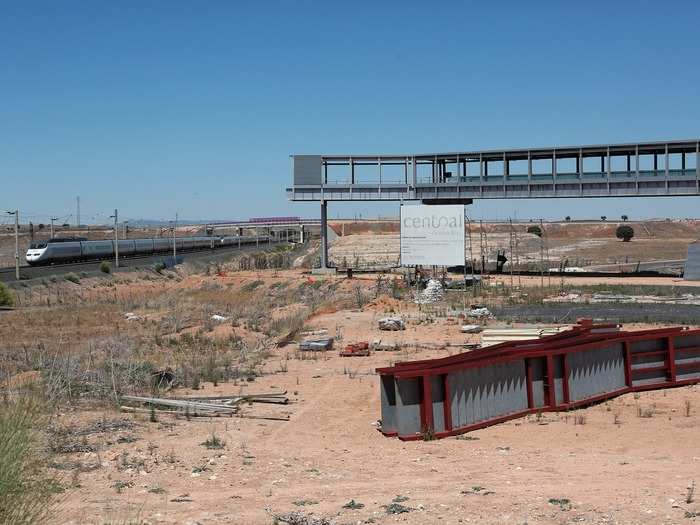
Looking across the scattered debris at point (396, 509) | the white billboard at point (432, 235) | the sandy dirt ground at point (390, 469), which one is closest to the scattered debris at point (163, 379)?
the sandy dirt ground at point (390, 469)

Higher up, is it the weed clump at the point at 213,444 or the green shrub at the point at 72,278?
the green shrub at the point at 72,278

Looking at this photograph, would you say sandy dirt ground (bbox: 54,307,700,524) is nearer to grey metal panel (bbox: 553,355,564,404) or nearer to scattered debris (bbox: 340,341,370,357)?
grey metal panel (bbox: 553,355,564,404)

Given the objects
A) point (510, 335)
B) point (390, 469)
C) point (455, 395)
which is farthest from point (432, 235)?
point (390, 469)

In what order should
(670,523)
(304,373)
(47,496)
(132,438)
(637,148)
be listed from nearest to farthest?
(47,496) < (670,523) < (132,438) < (304,373) < (637,148)

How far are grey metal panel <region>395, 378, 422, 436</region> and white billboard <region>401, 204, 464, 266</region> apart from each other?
92.1 ft

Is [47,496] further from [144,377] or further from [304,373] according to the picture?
[304,373]

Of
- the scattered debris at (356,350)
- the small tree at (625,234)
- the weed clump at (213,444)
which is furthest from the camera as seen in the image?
the small tree at (625,234)

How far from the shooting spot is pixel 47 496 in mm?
7273

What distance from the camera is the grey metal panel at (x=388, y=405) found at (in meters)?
13.9

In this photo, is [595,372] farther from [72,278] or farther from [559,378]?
[72,278]

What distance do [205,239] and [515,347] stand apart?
9466 cm

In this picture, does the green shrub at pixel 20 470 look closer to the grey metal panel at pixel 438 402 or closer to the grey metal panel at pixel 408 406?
the grey metal panel at pixel 408 406

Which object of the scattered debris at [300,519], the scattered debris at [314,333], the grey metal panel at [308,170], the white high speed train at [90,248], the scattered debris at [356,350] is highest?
the grey metal panel at [308,170]

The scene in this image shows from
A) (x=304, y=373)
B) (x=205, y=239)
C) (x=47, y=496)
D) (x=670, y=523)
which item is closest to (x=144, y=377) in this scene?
(x=304, y=373)
